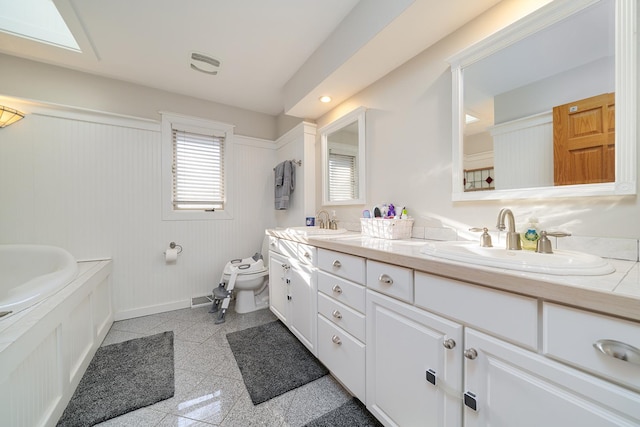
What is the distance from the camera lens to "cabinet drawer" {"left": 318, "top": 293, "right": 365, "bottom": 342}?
1.21 m

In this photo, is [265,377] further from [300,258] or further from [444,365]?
[444,365]

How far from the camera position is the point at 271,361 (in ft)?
5.46

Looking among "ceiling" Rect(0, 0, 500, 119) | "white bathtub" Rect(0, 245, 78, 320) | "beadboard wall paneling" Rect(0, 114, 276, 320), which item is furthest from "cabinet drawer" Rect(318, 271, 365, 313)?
"beadboard wall paneling" Rect(0, 114, 276, 320)

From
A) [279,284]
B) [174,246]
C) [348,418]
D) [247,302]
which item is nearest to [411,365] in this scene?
[348,418]

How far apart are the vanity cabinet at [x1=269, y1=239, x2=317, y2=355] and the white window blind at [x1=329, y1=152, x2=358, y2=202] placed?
683mm

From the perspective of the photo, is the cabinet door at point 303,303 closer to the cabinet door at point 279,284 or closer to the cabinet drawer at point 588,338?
the cabinet door at point 279,284

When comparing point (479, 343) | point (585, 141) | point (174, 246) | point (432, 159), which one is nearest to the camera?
point (479, 343)

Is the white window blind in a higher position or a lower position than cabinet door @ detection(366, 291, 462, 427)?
higher

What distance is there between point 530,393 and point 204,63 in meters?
2.86

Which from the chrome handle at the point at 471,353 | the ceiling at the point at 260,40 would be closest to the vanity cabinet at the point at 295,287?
the chrome handle at the point at 471,353

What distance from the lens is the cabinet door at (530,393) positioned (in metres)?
0.52

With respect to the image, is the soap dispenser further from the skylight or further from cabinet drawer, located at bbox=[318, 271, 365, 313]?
the skylight

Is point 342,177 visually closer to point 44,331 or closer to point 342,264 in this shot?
A: point 342,264

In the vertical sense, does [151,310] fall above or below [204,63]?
below
